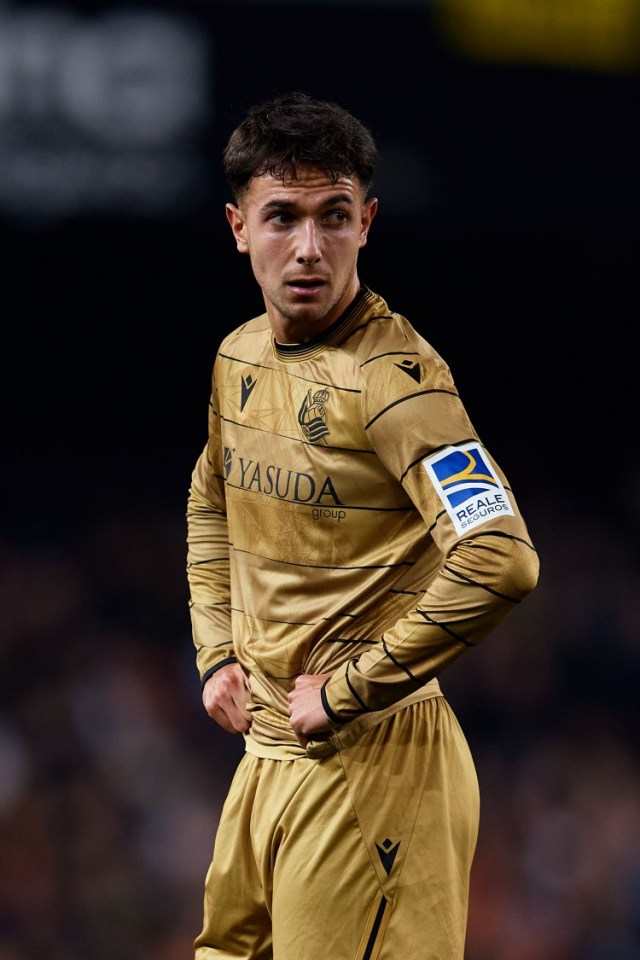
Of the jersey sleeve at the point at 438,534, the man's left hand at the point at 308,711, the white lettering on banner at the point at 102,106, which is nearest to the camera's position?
the jersey sleeve at the point at 438,534

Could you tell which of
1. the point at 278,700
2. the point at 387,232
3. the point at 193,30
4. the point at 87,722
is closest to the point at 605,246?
the point at 387,232

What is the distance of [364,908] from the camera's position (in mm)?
2389

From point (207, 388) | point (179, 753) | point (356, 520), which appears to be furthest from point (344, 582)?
point (207, 388)

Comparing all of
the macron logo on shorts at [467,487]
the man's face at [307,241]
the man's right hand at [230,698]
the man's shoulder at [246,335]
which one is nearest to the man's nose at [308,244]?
the man's face at [307,241]

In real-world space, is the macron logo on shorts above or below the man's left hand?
above

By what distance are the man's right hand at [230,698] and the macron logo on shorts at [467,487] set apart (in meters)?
0.64

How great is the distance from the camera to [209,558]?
2900 millimetres

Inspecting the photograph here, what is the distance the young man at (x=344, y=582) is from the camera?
229 centimetres

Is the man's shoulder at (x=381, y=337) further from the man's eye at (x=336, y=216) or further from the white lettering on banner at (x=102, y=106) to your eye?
the white lettering on banner at (x=102, y=106)

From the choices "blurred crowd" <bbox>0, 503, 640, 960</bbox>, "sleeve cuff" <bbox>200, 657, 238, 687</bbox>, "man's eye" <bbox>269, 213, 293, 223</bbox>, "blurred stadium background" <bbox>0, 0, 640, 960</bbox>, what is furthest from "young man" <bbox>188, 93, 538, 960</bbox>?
"blurred crowd" <bbox>0, 503, 640, 960</bbox>

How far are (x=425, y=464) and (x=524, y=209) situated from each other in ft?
13.1

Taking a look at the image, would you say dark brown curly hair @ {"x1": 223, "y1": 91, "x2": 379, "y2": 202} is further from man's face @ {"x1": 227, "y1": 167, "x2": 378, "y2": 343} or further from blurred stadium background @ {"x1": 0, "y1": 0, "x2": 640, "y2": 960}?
blurred stadium background @ {"x1": 0, "y1": 0, "x2": 640, "y2": 960}

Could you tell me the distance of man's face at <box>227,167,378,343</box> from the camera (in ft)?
7.89

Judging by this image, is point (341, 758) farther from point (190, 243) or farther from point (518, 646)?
point (190, 243)
